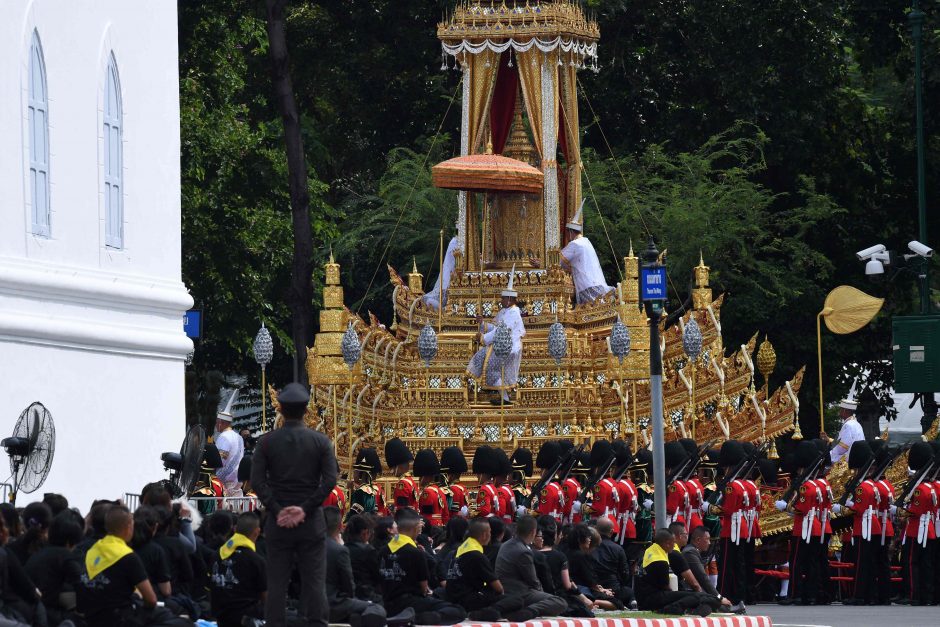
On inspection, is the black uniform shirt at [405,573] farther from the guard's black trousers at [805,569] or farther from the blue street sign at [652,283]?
the guard's black trousers at [805,569]

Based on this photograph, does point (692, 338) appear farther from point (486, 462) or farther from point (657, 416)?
point (657, 416)

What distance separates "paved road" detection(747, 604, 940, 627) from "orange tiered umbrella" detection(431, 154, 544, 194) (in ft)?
23.9

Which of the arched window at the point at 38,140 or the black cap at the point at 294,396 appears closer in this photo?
the black cap at the point at 294,396

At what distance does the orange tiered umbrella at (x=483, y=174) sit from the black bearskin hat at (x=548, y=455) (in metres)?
4.80

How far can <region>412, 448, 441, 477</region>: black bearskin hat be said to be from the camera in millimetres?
25531

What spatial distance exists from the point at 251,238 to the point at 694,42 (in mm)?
9323

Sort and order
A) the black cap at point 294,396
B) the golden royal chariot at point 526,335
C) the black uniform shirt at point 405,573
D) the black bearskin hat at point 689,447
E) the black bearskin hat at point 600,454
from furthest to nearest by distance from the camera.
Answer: the golden royal chariot at point 526,335 < the black bearskin hat at point 689,447 < the black bearskin hat at point 600,454 < the black uniform shirt at point 405,573 < the black cap at point 294,396

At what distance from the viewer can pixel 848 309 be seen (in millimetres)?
33000

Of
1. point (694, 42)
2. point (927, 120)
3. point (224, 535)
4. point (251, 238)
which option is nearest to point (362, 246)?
point (251, 238)

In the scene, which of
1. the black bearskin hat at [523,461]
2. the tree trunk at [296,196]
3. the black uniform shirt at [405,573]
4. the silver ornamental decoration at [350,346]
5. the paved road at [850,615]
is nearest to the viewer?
the black uniform shirt at [405,573]

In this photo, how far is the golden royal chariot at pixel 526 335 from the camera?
96.4ft

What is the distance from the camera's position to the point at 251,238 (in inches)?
1517

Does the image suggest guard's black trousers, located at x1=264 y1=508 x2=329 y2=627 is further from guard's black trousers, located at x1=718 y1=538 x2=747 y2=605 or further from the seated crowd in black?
guard's black trousers, located at x1=718 y1=538 x2=747 y2=605

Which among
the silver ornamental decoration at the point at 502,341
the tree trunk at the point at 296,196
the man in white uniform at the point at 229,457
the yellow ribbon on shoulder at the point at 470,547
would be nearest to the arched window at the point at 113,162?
the man in white uniform at the point at 229,457
